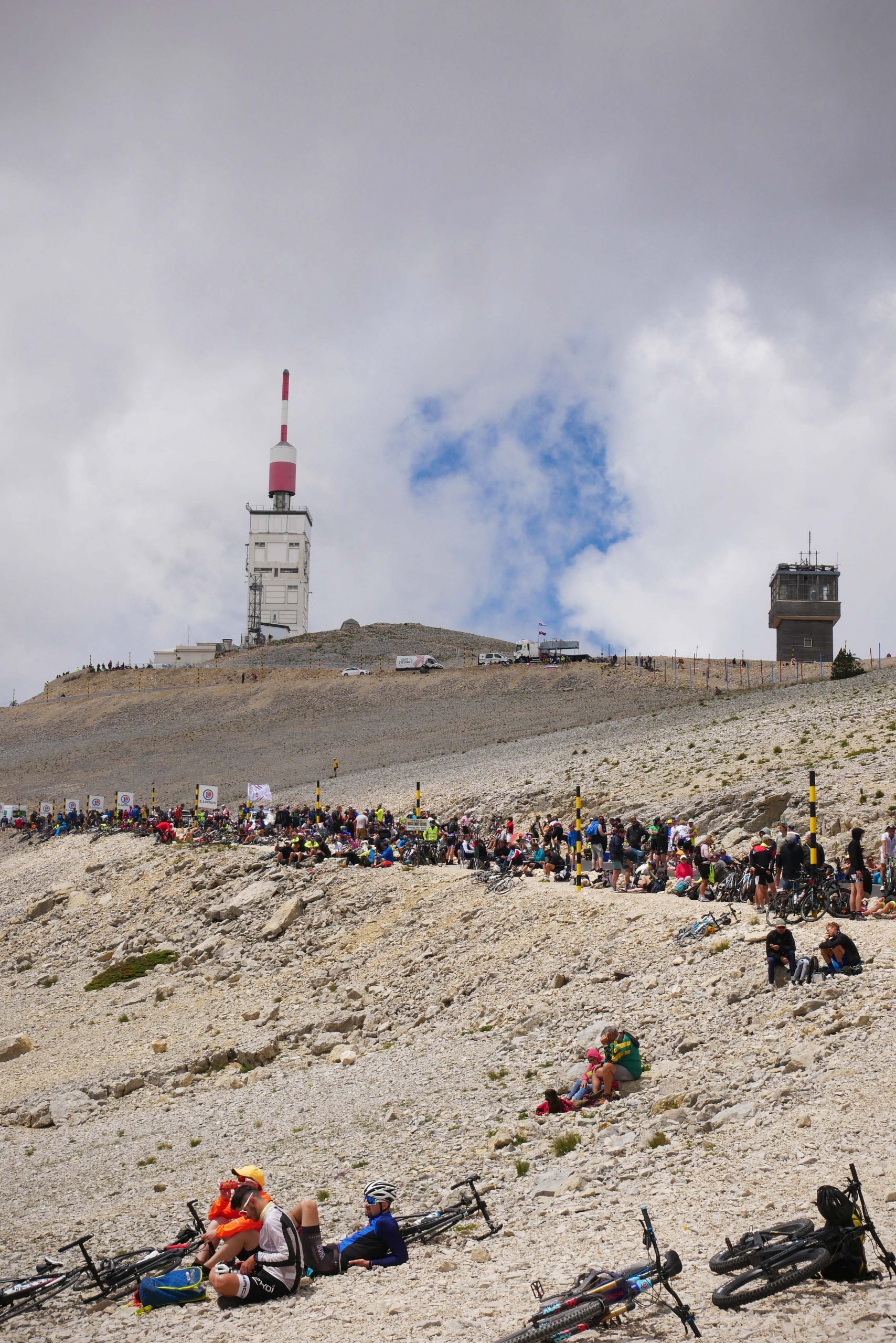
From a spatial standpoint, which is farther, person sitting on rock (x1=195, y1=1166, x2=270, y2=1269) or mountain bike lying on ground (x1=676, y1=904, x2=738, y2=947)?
mountain bike lying on ground (x1=676, y1=904, x2=738, y2=947)

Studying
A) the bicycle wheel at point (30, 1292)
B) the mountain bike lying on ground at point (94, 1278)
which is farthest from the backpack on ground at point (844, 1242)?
the bicycle wheel at point (30, 1292)

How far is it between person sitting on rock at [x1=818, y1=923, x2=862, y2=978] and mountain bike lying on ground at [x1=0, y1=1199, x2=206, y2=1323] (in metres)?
8.10

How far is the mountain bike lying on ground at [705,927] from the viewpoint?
17.8 m

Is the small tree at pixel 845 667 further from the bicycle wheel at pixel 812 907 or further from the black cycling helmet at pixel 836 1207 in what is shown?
the black cycling helmet at pixel 836 1207

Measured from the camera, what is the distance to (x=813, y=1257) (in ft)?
24.8

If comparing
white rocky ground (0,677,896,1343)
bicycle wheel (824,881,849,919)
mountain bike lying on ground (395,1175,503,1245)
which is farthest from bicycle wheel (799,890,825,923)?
mountain bike lying on ground (395,1175,503,1245)

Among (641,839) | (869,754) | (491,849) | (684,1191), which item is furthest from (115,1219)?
(869,754)

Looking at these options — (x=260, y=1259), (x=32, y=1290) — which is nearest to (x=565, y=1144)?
(x=260, y=1259)

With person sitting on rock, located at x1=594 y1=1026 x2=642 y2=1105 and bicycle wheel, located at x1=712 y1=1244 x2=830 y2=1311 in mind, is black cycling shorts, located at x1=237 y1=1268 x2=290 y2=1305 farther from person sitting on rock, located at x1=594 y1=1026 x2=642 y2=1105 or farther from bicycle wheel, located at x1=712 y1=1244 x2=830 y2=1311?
person sitting on rock, located at x1=594 y1=1026 x2=642 y2=1105

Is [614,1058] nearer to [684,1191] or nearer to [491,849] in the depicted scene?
[684,1191]

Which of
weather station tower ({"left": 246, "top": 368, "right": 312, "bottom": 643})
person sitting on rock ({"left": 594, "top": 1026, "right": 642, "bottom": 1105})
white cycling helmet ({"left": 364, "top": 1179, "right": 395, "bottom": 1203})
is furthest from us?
weather station tower ({"left": 246, "top": 368, "right": 312, "bottom": 643})

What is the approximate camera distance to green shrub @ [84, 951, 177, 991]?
1129 inches

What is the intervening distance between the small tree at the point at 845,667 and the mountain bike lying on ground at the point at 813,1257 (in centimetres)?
6223

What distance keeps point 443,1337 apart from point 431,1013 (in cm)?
1253
